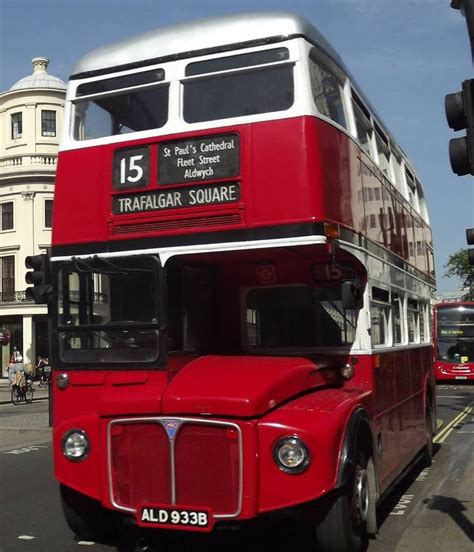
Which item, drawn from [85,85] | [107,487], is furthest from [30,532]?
[85,85]

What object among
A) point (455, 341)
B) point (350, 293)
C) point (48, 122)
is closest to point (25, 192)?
point (48, 122)

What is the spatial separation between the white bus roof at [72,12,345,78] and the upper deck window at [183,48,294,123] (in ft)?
0.43

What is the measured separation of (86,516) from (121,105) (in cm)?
336

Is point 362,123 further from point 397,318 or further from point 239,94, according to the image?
point 397,318

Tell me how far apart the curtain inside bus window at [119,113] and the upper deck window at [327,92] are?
3.96 ft

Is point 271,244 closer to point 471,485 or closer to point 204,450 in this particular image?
point 204,450

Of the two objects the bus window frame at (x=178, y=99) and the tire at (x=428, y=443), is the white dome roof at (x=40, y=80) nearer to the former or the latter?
the tire at (x=428, y=443)

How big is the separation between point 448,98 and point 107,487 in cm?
365

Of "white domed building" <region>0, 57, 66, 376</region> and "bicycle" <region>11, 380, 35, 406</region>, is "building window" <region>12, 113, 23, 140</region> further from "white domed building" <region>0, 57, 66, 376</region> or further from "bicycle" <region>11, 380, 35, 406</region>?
"bicycle" <region>11, 380, 35, 406</region>

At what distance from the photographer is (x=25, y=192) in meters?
42.6

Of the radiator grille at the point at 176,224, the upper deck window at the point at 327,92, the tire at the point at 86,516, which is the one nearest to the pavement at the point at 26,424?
the tire at the point at 86,516

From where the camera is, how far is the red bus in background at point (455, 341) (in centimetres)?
3130

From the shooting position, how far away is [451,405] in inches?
829

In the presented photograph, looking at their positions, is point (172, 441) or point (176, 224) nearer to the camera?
point (172, 441)
